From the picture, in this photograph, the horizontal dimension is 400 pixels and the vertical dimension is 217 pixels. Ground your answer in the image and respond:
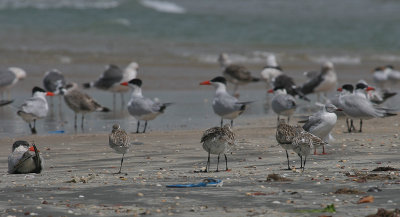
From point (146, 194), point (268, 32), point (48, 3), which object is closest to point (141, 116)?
point (146, 194)

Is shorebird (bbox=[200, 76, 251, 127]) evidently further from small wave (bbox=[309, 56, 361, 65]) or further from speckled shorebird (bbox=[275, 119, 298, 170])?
small wave (bbox=[309, 56, 361, 65])

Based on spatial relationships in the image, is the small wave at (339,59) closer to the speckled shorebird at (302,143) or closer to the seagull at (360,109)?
the seagull at (360,109)

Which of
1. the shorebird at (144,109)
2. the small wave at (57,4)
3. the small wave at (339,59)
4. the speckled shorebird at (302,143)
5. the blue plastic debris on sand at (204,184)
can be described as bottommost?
the blue plastic debris on sand at (204,184)

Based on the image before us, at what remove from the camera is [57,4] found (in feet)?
140

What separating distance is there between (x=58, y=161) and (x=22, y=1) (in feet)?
114

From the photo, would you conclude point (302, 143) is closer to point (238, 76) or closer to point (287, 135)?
point (287, 135)

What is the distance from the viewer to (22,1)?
42.9 m

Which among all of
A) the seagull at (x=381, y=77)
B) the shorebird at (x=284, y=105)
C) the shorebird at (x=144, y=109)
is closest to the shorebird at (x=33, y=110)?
the shorebird at (x=144, y=109)

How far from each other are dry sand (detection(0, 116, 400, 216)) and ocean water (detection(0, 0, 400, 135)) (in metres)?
2.91

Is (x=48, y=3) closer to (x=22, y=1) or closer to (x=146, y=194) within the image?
(x=22, y=1)

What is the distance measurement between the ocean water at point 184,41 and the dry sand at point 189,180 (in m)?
2.91

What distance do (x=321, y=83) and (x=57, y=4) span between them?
1072 inches

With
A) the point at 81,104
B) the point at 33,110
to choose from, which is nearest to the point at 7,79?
the point at 81,104

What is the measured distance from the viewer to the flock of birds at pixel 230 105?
8.67 metres
